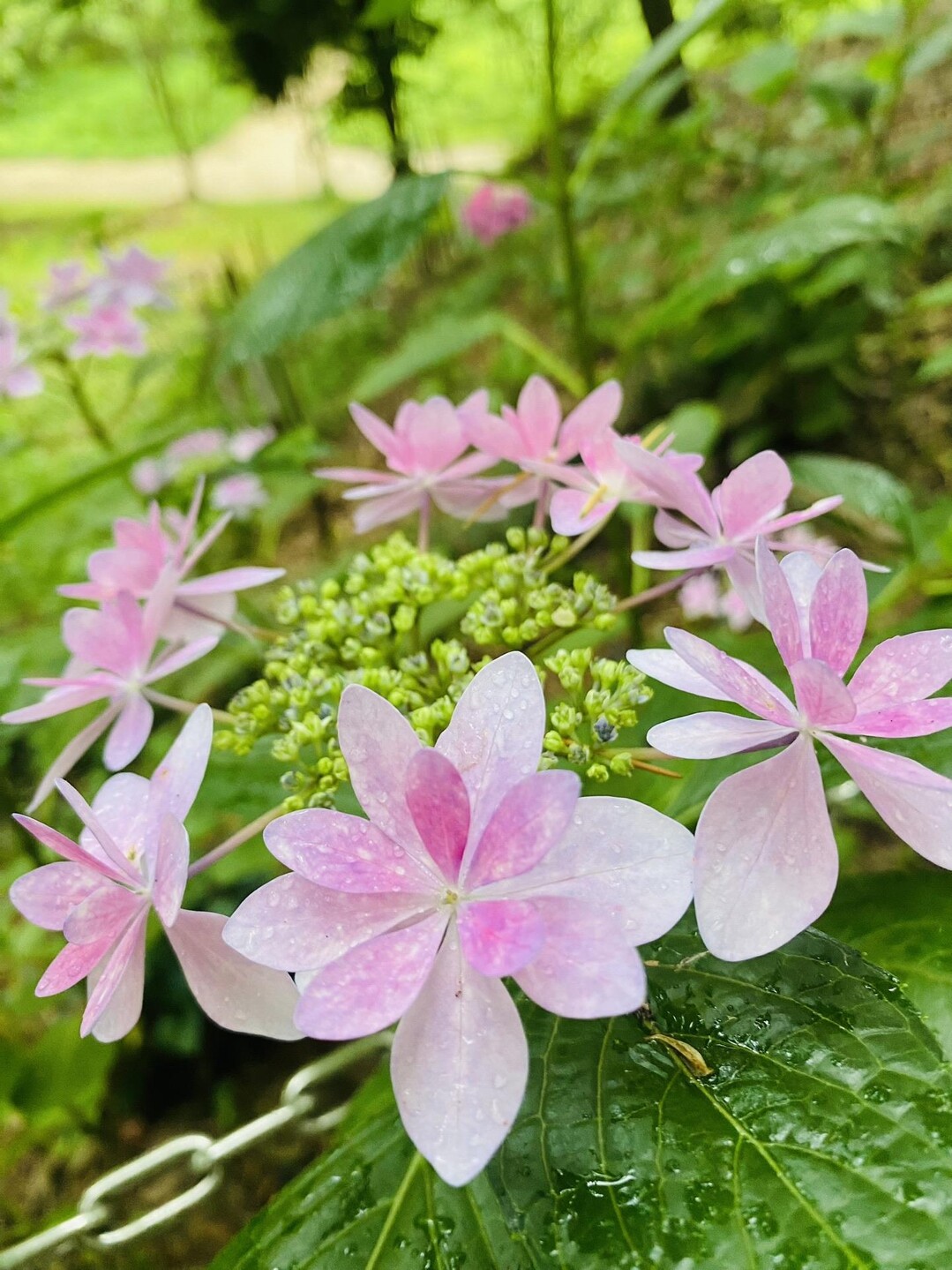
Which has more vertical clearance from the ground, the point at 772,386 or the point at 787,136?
the point at 787,136

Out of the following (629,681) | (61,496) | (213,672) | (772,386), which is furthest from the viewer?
(772,386)

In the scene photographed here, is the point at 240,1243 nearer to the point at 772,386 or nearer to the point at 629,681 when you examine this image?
the point at 629,681

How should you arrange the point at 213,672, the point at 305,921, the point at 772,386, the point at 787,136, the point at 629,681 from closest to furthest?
the point at 305,921, the point at 629,681, the point at 213,672, the point at 772,386, the point at 787,136

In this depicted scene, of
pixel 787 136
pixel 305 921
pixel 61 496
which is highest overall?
pixel 787 136

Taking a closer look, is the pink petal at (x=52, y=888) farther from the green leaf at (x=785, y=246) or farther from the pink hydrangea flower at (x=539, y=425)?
the green leaf at (x=785, y=246)

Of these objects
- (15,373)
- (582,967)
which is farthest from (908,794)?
(15,373)

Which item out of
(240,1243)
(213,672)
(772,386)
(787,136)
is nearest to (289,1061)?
(213,672)

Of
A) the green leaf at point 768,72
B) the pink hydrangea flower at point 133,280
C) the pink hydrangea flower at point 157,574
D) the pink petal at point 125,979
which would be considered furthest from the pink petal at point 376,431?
the green leaf at point 768,72

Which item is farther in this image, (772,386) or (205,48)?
(205,48)
